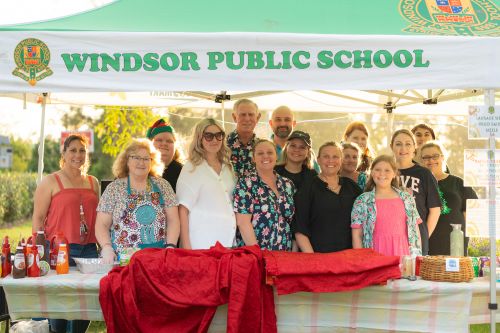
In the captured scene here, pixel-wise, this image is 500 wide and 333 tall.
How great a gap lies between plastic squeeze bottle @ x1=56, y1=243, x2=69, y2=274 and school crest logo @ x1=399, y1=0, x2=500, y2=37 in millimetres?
2382

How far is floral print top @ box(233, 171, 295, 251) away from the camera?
4.27 meters

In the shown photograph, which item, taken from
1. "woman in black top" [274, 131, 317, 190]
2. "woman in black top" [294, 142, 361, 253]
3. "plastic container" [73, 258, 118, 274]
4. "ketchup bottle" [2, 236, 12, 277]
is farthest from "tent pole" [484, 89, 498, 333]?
"ketchup bottle" [2, 236, 12, 277]

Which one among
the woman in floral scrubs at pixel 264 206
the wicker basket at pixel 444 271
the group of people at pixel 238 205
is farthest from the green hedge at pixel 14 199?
the wicker basket at pixel 444 271

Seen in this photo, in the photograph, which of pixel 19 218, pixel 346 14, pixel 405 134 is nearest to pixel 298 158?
pixel 405 134

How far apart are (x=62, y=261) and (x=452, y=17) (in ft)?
8.91

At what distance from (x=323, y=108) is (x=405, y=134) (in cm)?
330

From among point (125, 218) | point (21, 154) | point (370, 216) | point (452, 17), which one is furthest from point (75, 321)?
point (21, 154)

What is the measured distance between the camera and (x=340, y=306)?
385 centimetres

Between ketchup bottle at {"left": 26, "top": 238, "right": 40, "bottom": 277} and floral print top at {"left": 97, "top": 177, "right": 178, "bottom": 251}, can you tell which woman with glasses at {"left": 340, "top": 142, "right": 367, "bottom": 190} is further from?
ketchup bottle at {"left": 26, "top": 238, "right": 40, "bottom": 277}

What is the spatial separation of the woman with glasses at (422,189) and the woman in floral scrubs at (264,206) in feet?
2.86

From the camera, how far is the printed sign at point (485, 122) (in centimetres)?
377

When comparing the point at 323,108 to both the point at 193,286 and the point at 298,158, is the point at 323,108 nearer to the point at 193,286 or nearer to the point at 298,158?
the point at 298,158

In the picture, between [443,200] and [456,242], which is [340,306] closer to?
[456,242]

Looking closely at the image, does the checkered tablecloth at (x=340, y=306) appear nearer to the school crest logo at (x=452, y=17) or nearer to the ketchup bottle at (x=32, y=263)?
the ketchup bottle at (x=32, y=263)
